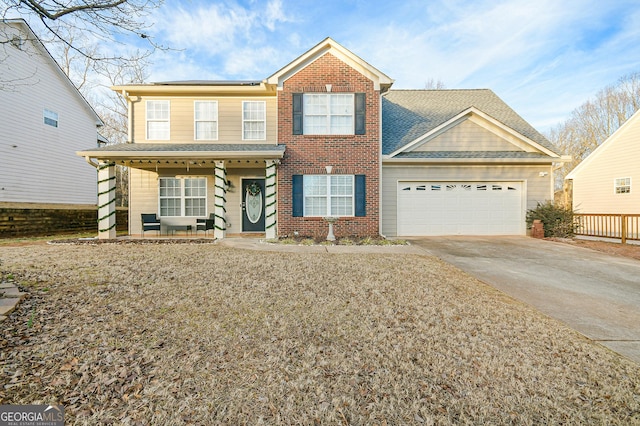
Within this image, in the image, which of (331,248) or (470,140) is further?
(470,140)

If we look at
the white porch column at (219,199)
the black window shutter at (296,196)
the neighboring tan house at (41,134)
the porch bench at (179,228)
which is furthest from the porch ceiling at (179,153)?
the neighboring tan house at (41,134)

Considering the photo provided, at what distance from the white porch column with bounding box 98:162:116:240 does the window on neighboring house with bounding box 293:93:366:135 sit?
6757 mm

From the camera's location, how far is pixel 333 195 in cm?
1091

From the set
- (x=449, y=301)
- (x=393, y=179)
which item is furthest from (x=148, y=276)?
(x=393, y=179)

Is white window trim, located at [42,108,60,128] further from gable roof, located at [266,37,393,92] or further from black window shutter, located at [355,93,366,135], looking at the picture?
black window shutter, located at [355,93,366,135]

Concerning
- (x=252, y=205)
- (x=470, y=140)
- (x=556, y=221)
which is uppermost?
(x=470, y=140)

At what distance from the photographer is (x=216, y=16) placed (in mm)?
8344

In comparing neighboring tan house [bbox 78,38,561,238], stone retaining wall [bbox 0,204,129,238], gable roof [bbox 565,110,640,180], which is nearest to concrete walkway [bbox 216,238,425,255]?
neighboring tan house [bbox 78,38,561,238]

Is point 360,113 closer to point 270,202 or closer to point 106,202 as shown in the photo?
point 270,202

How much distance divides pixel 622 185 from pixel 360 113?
1450 centimetres

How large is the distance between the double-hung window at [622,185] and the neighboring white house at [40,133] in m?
26.6

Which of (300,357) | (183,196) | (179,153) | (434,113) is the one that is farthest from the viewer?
(434,113)

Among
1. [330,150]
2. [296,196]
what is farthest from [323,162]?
[296,196]

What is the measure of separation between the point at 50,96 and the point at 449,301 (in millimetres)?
19546
